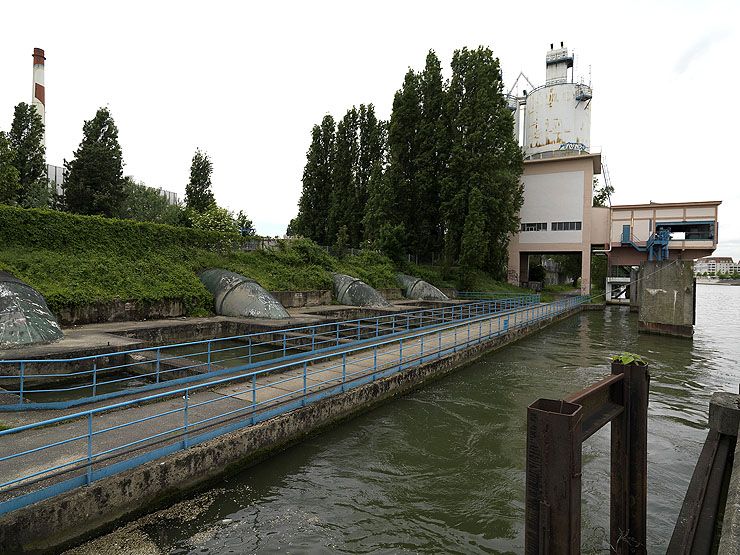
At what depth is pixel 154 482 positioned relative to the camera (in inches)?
232

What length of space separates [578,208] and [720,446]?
38156mm

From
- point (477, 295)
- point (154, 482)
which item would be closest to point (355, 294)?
point (477, 295)

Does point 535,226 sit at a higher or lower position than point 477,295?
higher

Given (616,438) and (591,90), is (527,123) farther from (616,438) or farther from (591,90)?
(616,438)

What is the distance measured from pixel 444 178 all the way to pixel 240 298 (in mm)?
23023

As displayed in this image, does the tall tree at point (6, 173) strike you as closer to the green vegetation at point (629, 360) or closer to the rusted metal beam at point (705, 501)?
the green vegetation at point (629, 360)

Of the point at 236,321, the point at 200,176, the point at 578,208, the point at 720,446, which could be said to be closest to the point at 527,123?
the point at 578,208

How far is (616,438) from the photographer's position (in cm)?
565

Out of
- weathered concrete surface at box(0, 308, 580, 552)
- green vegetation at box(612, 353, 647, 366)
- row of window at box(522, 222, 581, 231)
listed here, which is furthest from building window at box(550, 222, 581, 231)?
green vegetation at box(612, 353, 647, 366)

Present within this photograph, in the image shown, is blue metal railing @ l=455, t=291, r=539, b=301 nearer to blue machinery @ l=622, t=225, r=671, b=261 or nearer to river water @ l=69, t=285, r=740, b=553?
blue machinery @ l=622, t=225, r=671, b=261

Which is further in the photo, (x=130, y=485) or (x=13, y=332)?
(x=13, y=332)

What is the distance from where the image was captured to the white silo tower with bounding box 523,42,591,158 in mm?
46250

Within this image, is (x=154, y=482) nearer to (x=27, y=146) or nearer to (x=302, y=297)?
(x=302, y=297)

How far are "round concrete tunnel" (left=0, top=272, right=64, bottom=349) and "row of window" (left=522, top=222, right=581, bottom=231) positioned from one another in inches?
1586
